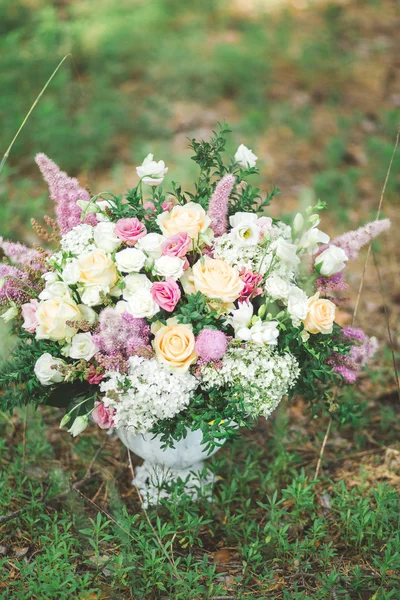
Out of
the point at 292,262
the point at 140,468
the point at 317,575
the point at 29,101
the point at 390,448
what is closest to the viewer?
the point at 292,262

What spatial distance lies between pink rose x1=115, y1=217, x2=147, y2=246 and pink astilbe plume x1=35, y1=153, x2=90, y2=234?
207mm

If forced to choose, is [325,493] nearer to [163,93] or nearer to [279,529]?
[279,529]

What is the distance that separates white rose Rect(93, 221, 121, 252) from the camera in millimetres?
1700

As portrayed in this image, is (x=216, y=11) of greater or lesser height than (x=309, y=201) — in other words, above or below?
below

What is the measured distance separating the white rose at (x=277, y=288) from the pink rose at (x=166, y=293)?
0.86ft

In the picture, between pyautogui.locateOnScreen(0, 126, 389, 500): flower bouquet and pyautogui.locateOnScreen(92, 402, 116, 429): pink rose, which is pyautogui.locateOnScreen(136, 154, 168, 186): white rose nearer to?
pyautogui.locateOnScreen(0, 126, 389, 500): flower bouquet

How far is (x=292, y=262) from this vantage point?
69.2 inches

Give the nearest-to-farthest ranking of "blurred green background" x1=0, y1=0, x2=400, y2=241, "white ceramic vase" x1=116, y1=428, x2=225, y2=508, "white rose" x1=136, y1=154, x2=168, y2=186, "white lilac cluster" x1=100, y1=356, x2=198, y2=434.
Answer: "white lilac cluster" x1=100, y1=356, x2=198, y2=434 < "white rose" x1=136, y1=154, x2=168, y2=186 < "white ceramic vase" x1=116, y1=428, x2=225, y2=508 < "blurred green background" x1=0, y1=0, x2=400, y2=241

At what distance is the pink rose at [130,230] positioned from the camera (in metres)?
1.71

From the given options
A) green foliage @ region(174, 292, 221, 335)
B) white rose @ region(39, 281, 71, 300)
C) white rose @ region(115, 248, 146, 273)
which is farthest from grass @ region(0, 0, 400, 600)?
green foliage @ region(174, 292, 221, 335)

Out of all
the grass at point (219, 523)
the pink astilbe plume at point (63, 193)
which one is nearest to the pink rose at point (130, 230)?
the pink astilbe plume at point (63, 193)

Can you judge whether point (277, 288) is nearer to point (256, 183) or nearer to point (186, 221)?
point (186, 221)

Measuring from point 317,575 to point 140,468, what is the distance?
0.75 meters

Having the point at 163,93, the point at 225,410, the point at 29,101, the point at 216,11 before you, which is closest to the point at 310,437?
the point at 225,410
